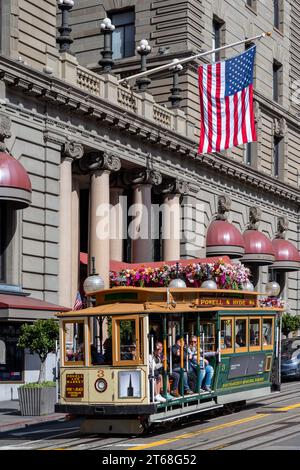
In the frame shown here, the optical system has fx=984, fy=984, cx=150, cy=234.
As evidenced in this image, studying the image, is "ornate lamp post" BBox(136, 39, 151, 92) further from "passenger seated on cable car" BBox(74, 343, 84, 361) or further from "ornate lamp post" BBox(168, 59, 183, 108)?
"passenger seated on cable car" BBox(74, 343, 84, 361)

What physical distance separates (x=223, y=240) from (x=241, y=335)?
21.6m

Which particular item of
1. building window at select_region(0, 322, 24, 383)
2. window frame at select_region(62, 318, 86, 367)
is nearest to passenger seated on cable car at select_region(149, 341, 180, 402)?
window frame at select_region(62, 318, 86, 367)

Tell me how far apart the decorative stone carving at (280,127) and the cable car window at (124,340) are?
36.4 metres

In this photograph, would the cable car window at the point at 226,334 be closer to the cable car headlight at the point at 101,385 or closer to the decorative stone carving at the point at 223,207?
the cable car headlight at the point at 101,385

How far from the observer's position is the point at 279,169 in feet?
188

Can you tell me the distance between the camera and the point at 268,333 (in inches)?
1038

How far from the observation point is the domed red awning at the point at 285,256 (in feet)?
178

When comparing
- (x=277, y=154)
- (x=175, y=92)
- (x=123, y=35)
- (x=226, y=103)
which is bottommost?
(x=226, y=103)

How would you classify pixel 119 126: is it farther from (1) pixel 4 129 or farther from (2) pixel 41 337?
(2) pixel 41 337

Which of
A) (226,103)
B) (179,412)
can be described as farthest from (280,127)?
(179,412)

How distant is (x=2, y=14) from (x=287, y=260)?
26.4 meters

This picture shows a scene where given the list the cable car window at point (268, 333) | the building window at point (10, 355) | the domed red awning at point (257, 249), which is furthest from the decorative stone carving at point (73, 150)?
the domed red awning at point (257, 249)

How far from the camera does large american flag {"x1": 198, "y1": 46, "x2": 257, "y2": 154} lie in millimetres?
38000

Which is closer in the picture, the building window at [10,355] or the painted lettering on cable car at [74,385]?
the painted lettering on cable car at [74,385]
